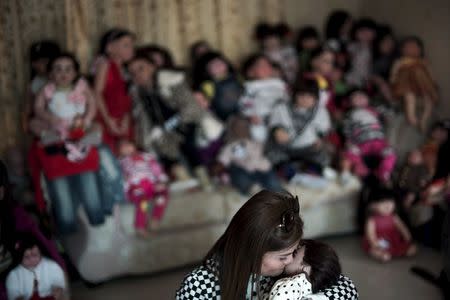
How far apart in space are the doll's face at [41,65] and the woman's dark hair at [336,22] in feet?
7.18

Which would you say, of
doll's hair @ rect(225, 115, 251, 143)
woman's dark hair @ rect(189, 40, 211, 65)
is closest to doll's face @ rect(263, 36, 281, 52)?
woman's dark hair @ rect(189, 40, 211, 65)

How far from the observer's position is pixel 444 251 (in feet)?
8.36

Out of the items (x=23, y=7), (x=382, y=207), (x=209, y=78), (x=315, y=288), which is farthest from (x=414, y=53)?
(x=23, y=7)

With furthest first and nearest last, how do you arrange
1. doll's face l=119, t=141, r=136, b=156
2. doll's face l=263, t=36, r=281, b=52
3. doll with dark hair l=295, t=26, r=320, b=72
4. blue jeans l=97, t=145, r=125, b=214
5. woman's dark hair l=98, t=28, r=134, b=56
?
doll with dark hair l=295, t=26, r=320, b=72
doll's face l=263, t=36, r=281, b=52
woman's dark hair l=98, t=28, r=134, b=56
doll's face l=119, t=141, r=136, b=156
blue jeans l=97, t=145, r=125, b=214

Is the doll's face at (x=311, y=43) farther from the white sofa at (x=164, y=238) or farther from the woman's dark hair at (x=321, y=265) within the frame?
the woman's dark hair at (x=321, y=265)

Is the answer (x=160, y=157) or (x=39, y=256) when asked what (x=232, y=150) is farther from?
(x=39, y=256)

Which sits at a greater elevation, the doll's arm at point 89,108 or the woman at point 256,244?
the doll's arm at point 89,108

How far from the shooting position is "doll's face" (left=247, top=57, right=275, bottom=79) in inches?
146

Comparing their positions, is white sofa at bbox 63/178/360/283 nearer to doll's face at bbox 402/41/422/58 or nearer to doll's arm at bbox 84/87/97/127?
doll's arm at bbox 84/87/97/127

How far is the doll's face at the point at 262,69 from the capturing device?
12.2 ft

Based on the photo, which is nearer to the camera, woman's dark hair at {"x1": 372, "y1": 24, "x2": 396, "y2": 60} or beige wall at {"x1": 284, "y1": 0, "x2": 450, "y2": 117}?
beige wall at {"x1": 284, "y1": 0, "x2": 450, "y2": 117}

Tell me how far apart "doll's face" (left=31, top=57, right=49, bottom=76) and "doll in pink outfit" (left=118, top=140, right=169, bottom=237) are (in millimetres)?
626

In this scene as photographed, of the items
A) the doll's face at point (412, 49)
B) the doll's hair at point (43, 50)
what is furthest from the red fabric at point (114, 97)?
the doll's face at point (412, 49)

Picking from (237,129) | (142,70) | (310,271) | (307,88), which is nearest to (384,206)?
(307,88)
